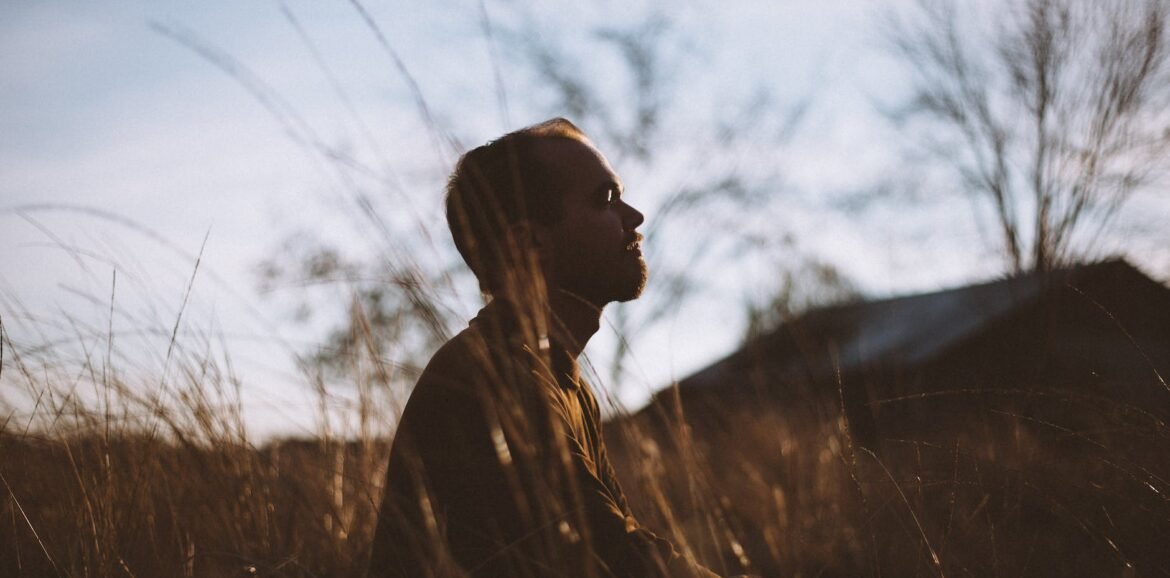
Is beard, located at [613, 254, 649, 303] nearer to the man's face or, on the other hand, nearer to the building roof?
the man's face

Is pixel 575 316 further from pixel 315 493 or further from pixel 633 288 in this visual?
pixel 315 493

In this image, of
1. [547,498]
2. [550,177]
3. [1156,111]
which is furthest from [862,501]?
[1156,111]

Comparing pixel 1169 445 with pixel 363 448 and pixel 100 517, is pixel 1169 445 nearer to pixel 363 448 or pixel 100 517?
pixel 363 448

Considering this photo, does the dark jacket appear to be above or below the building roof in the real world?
below

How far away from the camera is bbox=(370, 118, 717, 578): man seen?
1216 millimetres

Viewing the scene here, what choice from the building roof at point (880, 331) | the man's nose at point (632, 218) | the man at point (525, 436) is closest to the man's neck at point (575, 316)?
the man at point (525, 436)

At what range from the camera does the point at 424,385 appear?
4.50 ft

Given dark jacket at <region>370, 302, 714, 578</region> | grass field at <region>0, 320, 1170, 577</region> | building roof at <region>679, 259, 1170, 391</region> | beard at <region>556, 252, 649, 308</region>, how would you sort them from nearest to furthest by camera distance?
dark jacket at <region>370, 302, 714, 578</region>, grass field at <region>0, 320, 1170, 577</region>, beard at <region>556, 252, 649, 308</region>, building roof at <region>679, 259, 1170, 391</region>

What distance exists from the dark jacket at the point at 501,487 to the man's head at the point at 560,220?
11.7 inches

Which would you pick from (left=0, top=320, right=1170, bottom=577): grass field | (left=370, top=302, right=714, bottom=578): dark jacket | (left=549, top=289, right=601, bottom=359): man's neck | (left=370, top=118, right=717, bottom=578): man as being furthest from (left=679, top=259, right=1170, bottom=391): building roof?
(left=370, top=302, right=714, bottom=578): dark jacket

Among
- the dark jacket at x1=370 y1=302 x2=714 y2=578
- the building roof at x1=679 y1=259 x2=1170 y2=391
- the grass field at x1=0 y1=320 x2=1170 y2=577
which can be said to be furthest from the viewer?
the building roof at x1=679 y1=259 x2=1170 y2=391

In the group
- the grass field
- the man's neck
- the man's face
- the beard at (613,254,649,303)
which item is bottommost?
the grass field

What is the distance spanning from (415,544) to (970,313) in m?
13.2

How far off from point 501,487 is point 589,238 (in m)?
0.63
